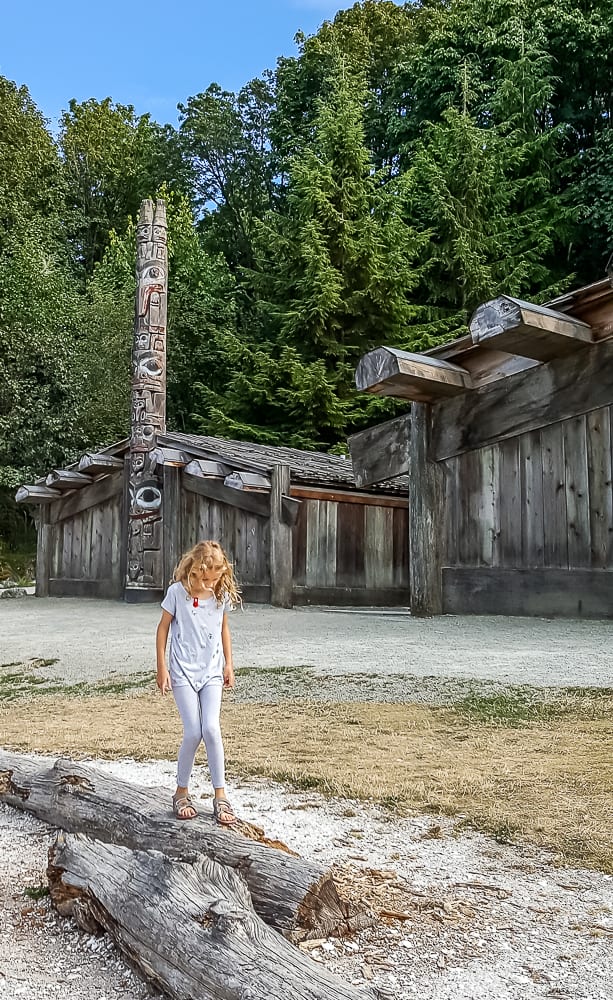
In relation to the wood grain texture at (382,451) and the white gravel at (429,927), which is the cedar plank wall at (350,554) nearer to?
the wood grain texture at (382,451)

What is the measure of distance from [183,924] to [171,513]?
11986 millimetres

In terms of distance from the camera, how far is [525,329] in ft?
Answer: 27.3

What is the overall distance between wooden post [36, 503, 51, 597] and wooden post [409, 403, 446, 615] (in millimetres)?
8810

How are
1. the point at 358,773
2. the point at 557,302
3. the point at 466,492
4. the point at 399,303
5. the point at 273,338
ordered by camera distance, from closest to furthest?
the point at 358,773 → the point at 557,302 → the point at 466,492 → the point at 399,303 → the point at 273,338

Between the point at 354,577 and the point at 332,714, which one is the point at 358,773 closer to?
the point at 332,714

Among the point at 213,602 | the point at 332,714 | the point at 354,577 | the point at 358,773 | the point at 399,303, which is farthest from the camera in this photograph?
the point at 399,303

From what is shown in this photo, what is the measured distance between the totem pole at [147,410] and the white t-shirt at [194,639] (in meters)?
10.4

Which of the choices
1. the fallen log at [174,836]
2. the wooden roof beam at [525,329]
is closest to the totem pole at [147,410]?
the wooden roof beam at [525,329]

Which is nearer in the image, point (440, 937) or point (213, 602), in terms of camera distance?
point (440, 937)

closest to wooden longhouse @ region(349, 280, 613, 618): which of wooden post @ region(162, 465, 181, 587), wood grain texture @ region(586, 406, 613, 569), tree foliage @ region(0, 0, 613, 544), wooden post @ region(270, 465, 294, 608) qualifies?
wood grain texture @ region(586, 406, 613, 569)

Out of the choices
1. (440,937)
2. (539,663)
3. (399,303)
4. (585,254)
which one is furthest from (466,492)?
(585,254)

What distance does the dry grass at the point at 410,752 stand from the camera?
385 cm

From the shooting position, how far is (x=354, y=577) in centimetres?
1423

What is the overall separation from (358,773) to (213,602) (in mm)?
1406
